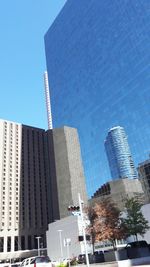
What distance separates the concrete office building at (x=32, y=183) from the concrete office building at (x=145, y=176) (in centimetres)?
5414

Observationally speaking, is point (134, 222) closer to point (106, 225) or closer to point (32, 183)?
point (106, 225)

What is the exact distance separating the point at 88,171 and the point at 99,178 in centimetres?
709

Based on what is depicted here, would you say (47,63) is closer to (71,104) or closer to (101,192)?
(71,104)

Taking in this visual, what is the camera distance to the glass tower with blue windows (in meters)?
99.2

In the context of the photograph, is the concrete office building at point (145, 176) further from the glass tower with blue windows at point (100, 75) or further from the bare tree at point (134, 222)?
the bare tree at point (134, 222)

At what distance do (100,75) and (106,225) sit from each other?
8125 centimetres

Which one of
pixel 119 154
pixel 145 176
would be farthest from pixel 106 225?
pixel 119 154

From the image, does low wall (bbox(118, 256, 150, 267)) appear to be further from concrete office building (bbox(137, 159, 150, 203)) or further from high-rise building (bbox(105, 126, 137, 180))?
high-rise building (bbox(105, 126, 137, 180))

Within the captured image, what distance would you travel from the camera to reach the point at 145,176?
87438 mm

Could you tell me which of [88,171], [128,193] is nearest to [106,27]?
[88,171]

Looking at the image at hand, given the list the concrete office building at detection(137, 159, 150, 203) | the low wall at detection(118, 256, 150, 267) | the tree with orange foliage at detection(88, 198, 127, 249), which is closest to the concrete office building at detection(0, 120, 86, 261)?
the concrete office building at detection(137, 159, 150, 203)

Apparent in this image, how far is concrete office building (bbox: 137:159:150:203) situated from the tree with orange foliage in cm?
3556

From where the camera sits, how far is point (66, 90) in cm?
14312

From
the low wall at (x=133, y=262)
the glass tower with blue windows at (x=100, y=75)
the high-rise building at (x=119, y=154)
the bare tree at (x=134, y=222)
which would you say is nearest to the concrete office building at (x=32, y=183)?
the glass tower with blue windows at (x=100, y=75)
